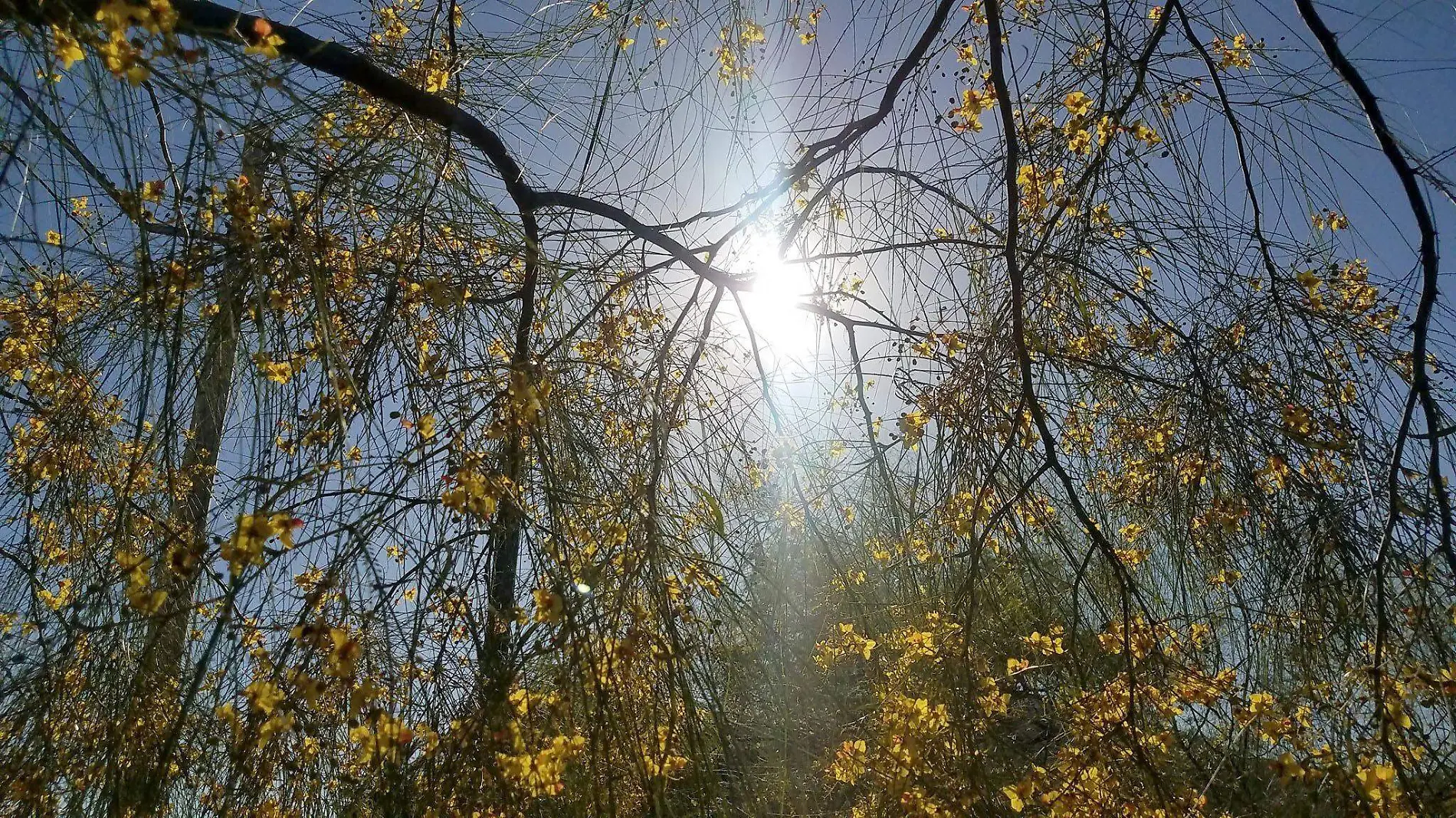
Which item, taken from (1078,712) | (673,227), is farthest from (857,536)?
(673,227)

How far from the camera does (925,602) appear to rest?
5.36 ft

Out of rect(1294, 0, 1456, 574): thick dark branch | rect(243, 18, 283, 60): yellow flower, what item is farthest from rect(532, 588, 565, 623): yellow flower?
rect(1294, 0, 1456, 574): thick dark branch

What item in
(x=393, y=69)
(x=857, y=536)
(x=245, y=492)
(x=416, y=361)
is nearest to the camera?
(x=245, y=492)

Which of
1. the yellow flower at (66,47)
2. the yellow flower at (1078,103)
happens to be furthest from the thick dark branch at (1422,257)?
the yellow flower at (66,47)

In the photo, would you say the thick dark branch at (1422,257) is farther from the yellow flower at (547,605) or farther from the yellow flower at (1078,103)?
the yellow flower at (547,605)

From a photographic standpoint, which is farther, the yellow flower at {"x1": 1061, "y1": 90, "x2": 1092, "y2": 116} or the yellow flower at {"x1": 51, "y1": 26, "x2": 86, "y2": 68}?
the yellow flower at {"x1": 1061, "y1": 90, "x2": 1092, "y2": 116}

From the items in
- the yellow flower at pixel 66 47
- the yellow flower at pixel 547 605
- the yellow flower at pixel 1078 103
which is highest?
the yellow flower at pixel 1078 103

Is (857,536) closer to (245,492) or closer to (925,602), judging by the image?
(925,602)

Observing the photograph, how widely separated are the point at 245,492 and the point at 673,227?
3.34ft

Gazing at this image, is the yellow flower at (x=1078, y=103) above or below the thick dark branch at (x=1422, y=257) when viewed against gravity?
above

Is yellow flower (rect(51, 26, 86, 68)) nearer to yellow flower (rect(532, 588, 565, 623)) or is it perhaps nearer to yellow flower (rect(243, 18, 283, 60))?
yellow flower (rect(243, 18, 283, 60))

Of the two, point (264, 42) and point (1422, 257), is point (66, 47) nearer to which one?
point (264, 42)

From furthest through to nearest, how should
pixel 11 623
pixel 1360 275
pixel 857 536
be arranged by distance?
pixel 857 536
pixel 11 623
pixel 1360 275

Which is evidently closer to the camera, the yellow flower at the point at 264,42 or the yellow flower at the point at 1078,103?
the yellow flower at the point at 264,42
